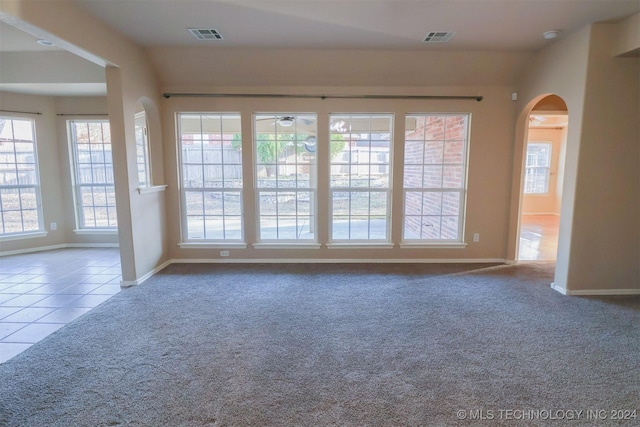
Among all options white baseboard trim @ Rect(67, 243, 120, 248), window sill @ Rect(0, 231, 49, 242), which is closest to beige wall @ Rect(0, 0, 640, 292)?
white baseboard trim @ Rect(67, 243, 120, 248)

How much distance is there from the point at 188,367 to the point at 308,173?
2947 mm

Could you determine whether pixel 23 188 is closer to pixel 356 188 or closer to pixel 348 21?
pixel 356 188

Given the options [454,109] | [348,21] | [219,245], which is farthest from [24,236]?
[454,109]

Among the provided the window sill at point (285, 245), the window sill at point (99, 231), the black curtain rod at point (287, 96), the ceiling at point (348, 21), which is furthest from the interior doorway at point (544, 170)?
the window sill at point (99, 231)

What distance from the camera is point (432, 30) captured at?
3244 mm

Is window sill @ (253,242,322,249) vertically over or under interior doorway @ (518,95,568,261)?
under

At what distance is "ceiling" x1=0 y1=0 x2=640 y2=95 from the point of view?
2.76 metres

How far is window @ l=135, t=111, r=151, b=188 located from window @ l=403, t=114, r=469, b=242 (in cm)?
358

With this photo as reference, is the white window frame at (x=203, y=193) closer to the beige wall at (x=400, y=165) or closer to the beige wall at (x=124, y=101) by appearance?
the beige wall at (x=400, y=165)

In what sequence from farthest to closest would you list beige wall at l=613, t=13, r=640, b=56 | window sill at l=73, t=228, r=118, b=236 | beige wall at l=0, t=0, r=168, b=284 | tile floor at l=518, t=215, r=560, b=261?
window sill at l=73, t=228, r=118, b=236 → tile floor at l=518, t=215, r=560, b=261 → beige wall at l=613, t=13, r=640, b=56 → beige wall at l=0, t=0, r=168, b=284

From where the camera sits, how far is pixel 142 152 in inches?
181

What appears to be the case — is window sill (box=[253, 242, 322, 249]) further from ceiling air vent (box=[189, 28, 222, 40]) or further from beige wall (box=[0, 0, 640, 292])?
ceiling air vent (box=[189, 28, 222, 40])

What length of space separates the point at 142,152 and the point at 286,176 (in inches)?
83.0

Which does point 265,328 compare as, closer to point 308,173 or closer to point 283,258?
point 283,258
